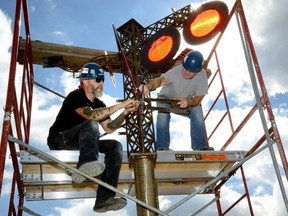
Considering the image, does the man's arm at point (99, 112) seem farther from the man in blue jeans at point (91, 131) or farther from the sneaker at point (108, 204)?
the sneaker at point (108, 204)

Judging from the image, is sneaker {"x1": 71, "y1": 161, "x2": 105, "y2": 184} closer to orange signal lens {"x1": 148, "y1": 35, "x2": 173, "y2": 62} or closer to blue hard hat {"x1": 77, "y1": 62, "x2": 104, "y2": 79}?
blue hard hat {"x1": 77, "y1": 62, "x2": 104, "y2": 79}

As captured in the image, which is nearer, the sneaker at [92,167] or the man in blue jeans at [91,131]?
the sneaker at [92,167]

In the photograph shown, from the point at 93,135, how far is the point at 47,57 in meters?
7.19

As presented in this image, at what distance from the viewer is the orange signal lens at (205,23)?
4828mm

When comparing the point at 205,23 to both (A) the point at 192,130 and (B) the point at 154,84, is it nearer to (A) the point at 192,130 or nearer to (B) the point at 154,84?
(B) the point at 154,84

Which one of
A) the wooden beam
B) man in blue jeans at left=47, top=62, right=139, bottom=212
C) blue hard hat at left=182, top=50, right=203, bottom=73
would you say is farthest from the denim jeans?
the wooden beam

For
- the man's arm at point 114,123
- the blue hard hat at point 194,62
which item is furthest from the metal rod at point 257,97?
the man's arm at point 114,123

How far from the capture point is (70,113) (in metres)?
4.49

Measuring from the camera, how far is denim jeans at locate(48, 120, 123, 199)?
3916 mm

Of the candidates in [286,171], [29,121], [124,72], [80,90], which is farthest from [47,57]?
[286,171]

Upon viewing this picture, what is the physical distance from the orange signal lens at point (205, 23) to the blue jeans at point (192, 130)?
1587 millimetres

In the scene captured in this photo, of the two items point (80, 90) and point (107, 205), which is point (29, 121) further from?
point (107, 205)

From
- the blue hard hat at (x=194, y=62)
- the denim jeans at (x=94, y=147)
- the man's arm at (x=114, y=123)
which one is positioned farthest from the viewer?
the blue hard hat at (x=194, y=62)

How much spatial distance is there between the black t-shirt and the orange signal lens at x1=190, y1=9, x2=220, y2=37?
1.96 meters
